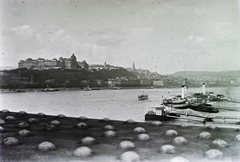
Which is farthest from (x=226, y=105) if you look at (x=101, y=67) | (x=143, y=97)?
(x=101, y=67)

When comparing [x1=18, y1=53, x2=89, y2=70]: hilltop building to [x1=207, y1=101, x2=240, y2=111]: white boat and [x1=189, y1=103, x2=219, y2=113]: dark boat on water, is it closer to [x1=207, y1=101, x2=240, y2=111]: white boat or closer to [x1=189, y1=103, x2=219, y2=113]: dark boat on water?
[x1=189, y1=103, x2=219, y2=113]: dark boat on water

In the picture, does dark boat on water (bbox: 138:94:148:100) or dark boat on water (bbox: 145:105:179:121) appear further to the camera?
dark boat on water (bbox: 138:94:148:100)

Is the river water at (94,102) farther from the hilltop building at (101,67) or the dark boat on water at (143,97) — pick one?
the hilltop building at (101,67)

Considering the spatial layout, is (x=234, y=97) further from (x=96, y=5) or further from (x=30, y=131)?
(x=30, y=131)

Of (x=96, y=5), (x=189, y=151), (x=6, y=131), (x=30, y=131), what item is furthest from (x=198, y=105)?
(x=6, y=131)

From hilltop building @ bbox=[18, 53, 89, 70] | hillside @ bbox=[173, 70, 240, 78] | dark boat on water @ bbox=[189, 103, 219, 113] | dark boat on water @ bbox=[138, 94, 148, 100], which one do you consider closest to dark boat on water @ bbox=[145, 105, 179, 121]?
dark boat on water @ bbox=[138, 94, 148, 100]
